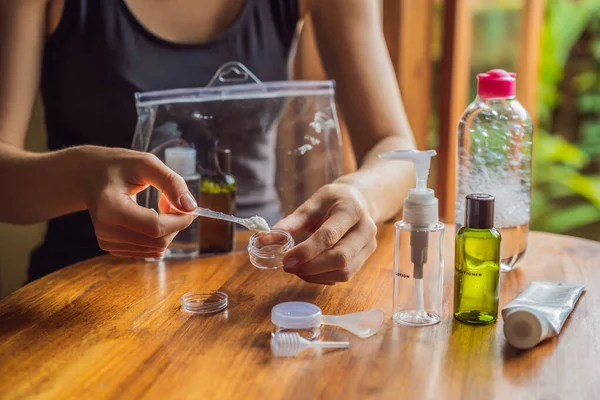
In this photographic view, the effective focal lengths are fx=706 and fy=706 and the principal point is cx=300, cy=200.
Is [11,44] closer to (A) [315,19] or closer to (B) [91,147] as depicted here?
(B) [91,147]

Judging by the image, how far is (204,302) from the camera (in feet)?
2.89

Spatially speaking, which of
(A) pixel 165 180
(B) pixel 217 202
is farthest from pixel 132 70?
(A) pixel 165 180

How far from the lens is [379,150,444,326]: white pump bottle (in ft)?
2.64

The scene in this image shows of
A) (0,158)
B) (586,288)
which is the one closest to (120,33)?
(0,158)

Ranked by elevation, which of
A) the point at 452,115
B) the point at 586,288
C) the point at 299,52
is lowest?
the point at 586,288

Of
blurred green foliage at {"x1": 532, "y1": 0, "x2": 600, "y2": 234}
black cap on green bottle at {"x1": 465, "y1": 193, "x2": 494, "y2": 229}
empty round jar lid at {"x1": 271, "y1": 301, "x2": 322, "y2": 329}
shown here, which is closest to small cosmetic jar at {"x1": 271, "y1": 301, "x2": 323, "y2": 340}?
empty round jar lid at {"x1": 271, "y1": 301, "x2": 322, "y2": 329}

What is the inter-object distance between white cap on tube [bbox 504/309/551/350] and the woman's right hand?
39cm

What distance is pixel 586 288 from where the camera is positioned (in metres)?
0.96

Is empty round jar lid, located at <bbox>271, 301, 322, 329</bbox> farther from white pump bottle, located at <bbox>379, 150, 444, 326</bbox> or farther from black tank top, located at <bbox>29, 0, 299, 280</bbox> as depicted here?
black tank top, located at <bbox>29, 0, 299, 280</bbox>

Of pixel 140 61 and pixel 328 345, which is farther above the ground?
pixel 140 61

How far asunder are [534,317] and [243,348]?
315mm

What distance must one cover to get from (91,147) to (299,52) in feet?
3.16

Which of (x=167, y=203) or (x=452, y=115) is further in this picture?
(x=452, y=115)

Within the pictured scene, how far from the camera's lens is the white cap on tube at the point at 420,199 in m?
0.80
